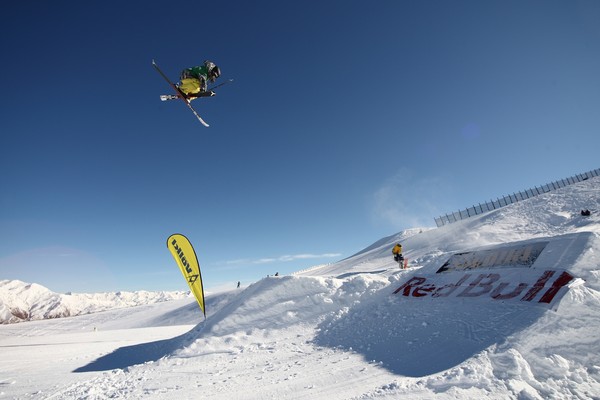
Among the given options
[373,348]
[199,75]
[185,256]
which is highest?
[199,75]

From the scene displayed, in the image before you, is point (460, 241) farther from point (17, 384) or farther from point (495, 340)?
point (17, 384)

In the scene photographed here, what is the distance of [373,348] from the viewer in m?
6.89

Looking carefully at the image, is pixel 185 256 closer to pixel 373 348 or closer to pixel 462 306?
pixel 373 348

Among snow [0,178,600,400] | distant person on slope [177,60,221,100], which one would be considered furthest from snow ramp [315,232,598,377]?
distant person on slope [177,60,221,100]

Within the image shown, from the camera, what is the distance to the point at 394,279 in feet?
38.2

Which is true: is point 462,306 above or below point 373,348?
above

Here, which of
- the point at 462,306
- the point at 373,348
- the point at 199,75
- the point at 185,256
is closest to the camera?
the point at 373,348

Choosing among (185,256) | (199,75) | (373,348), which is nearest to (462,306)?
(373,348)

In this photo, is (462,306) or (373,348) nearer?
Answer: (373,348)

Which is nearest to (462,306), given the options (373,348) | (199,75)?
(373,348)

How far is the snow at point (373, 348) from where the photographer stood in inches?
188

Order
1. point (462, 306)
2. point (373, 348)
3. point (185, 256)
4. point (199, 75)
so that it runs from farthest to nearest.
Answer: point (185, 256), point (199, 75), point (462, 306), point (373, 348)

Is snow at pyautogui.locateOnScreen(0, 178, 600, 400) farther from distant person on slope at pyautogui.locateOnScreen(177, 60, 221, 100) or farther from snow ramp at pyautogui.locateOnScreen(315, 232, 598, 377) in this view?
distant person on slope at pyautogui.locateOnScreen(177, 60, 221, 100)

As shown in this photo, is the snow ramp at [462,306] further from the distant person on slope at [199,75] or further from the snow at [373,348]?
the distant person on slope at [199,75]
